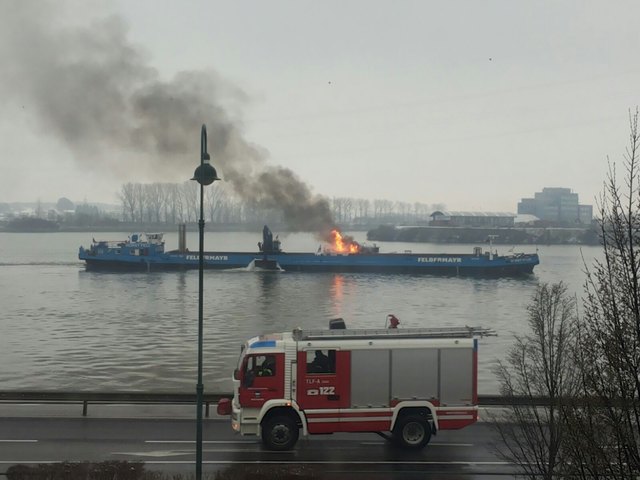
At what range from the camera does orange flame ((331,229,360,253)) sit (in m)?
102

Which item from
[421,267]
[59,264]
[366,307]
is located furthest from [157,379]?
[59,264]

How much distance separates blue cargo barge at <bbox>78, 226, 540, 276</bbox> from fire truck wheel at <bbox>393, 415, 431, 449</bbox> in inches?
2943

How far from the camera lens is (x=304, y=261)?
91688mm

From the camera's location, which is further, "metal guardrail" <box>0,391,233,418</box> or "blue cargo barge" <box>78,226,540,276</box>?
"blue cargo barge" <box>78,226,540,276</box>

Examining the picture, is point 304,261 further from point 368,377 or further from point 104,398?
point 368,377

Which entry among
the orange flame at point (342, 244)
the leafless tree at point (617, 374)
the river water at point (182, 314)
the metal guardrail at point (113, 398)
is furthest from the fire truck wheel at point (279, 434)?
the orange flame at point (342, 244)

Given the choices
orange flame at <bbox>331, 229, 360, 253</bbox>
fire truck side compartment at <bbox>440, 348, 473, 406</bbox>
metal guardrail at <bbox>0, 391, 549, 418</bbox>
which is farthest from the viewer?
orange flame at <bbox>331, 229, 360, 253</bbox>

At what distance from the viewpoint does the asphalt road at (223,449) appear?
1418 centimetres

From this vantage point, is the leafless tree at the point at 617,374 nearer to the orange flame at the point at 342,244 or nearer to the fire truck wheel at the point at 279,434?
the fire truck wheel at the point at 279,434

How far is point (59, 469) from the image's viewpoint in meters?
11.9

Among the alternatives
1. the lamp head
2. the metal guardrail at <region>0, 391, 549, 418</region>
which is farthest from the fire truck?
the lamp head

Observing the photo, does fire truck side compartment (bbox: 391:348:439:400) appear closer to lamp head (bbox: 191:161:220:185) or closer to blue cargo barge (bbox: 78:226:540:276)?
lamp head (bbox: 191:161:220:185)

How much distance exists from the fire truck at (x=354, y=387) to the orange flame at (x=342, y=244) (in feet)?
281

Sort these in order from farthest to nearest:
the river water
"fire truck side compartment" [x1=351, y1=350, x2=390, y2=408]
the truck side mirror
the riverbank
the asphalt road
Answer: the riverbank → the river water → "fire truck side compartment" [x1=351, y1=350, x2=390, y2=408] → the truck side mirror → the asphalt road
